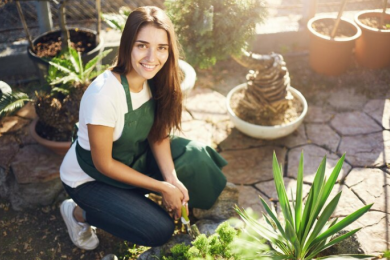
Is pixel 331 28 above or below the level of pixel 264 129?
above

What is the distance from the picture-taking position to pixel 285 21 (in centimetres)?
541

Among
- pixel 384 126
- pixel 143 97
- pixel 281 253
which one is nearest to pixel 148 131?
pixel 143 97

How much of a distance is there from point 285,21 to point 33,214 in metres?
3.78

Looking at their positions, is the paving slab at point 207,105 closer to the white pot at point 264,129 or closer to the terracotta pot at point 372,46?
the white pot at point 264,129

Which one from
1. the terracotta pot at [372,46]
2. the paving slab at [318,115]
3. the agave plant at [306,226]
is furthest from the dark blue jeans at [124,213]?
the terracotta pot at [372,46]

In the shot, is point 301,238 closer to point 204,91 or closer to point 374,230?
point 374,230

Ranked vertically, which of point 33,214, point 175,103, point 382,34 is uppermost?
point 175,103

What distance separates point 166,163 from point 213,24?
1.18 meters

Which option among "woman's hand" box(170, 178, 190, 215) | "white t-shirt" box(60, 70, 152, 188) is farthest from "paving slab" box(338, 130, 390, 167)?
"white t-shirt" box(60, 70, 152, 188)

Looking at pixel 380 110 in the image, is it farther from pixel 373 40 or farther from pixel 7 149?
pixel 7 149

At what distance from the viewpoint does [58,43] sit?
4207mm

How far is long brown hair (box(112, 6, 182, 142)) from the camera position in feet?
7.82

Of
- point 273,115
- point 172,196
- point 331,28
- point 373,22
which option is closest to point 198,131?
point 273,115

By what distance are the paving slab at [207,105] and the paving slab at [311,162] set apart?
84 centimetres
